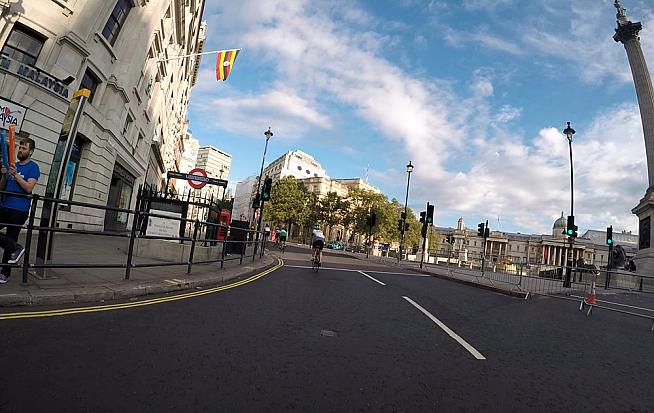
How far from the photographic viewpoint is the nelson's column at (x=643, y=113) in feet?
83.9

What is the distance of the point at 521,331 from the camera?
5965 mm

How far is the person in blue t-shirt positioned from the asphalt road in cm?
176

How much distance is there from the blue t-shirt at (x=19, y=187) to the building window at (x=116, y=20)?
48.0 feet

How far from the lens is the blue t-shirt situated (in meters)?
4.91

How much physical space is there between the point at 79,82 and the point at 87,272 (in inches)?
458

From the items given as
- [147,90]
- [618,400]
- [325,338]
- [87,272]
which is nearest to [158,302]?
[87,272]

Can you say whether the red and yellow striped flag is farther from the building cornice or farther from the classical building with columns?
the classical building with columns

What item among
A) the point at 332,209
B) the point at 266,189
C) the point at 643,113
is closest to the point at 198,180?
the point at 266,189

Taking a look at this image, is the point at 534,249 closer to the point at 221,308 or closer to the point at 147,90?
the point at 147,90

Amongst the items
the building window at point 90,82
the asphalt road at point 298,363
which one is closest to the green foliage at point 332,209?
the building window at point 90,82

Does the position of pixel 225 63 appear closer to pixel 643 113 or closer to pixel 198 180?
pixel 198 180

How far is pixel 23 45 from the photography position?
12.8m

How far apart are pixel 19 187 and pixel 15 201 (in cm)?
33

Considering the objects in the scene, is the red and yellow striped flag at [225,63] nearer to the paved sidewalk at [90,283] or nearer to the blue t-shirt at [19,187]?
the paved sidewalk at [90,283]
